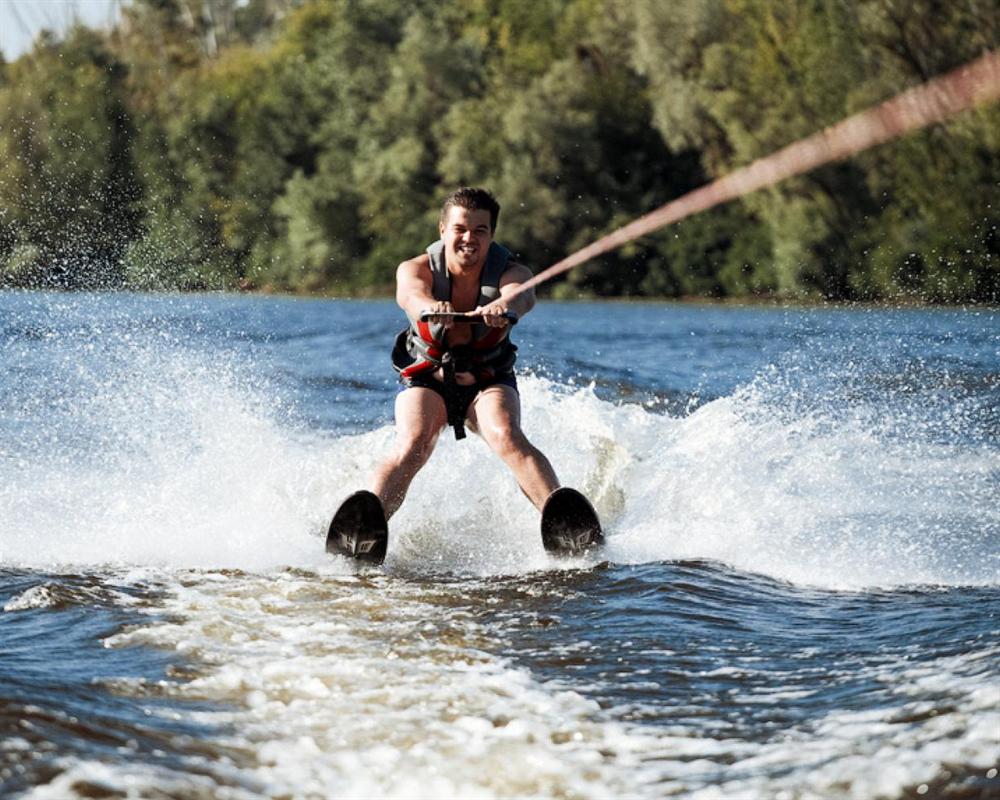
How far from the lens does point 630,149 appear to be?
3891 centimetres

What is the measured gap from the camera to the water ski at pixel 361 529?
18.2ft

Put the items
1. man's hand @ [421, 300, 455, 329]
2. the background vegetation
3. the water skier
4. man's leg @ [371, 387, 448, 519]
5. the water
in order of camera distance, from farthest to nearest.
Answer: the background vegetation → man's leg @ [371, 387, 448, 519] → the water skier → man's hand @ [421, 300, 455, 329] → the water

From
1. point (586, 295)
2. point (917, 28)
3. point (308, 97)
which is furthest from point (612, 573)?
point (308, 97)

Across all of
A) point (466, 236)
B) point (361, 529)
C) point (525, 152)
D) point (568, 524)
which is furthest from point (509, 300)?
point (525, 152)

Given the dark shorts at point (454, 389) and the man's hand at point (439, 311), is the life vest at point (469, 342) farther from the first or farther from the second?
the man's hand at point (439, 311)

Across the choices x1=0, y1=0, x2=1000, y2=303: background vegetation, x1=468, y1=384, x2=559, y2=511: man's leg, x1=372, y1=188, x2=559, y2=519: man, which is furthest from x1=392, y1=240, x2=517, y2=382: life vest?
x1=0, y1=0, x2=1000, y2=303: background vegetation

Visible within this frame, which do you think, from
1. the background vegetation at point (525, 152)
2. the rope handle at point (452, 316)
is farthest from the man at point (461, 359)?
the background vegetation at point (525, 152)

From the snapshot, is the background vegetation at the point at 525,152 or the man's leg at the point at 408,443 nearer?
the man's leg at the point at 408,443

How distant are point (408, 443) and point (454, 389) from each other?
369mm

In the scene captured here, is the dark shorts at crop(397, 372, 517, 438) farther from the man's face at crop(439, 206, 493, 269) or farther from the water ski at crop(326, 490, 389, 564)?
the water ski at crop(326, 490, 389, 564)

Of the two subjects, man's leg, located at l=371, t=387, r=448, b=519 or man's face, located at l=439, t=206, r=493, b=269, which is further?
man's face, located at l=439, t=206, r=493, b=269

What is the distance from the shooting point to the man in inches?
228

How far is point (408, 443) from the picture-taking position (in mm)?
5816

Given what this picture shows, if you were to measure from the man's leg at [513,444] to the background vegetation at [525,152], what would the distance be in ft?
66.6
